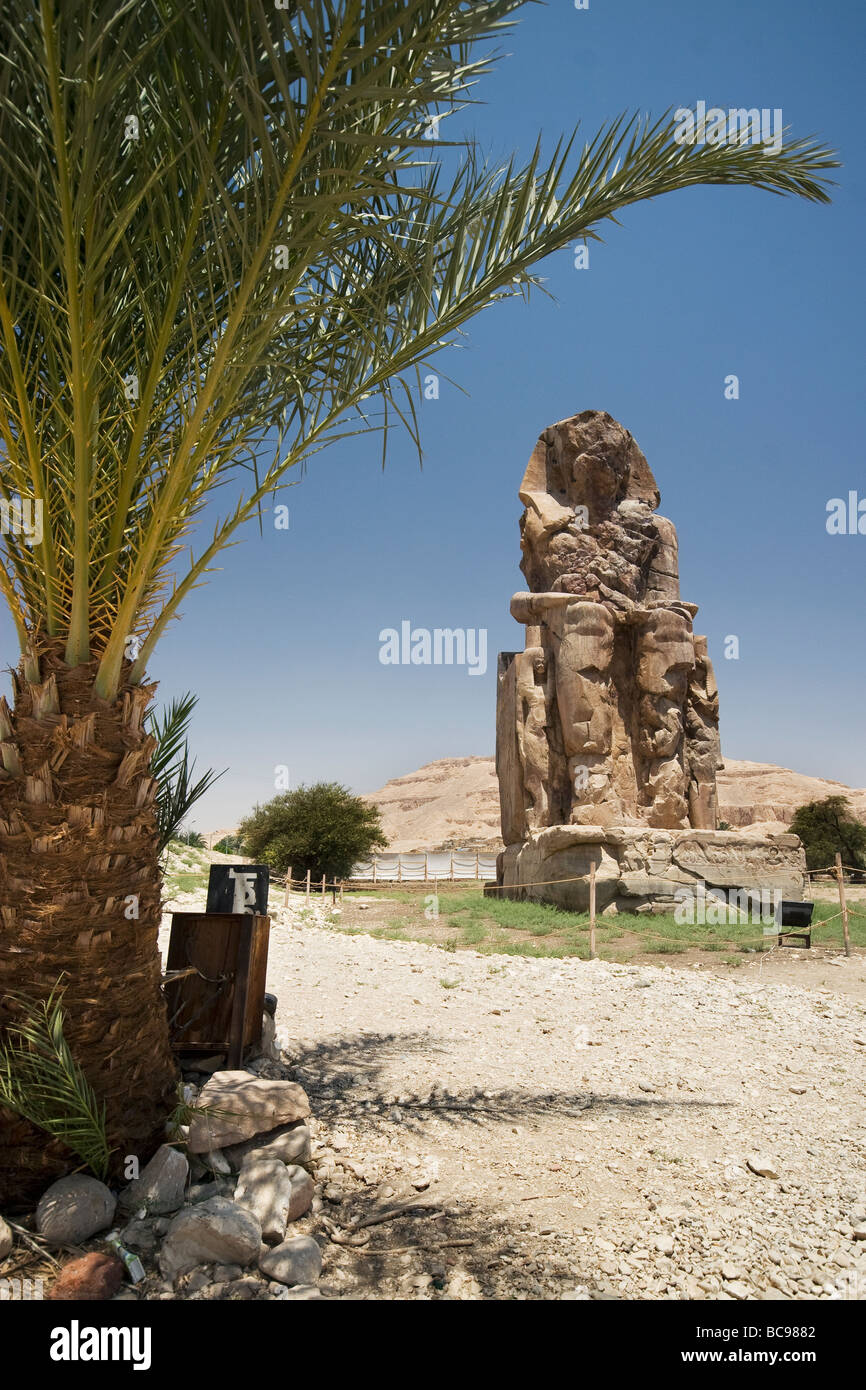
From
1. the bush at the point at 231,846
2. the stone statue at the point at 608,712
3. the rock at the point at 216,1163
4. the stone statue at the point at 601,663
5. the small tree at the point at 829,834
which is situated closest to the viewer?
the rock at the point at 216,1163

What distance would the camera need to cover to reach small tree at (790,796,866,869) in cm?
2616

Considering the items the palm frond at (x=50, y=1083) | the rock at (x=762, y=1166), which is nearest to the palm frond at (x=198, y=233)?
the palm frond at (x=50, y=1083)

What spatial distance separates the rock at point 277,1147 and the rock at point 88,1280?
86 centimetres

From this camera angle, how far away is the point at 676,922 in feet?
36.2

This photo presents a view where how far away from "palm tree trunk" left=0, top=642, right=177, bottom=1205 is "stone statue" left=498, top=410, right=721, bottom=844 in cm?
997

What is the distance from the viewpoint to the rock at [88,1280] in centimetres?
240

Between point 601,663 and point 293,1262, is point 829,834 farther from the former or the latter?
point 293,1262

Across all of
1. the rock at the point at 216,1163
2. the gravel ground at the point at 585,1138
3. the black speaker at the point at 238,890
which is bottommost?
the gravel ground at the point at 585,1138

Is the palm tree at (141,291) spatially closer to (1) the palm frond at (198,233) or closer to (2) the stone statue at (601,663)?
(1) the palm frond at (198,233)

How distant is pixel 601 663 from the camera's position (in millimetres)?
13008

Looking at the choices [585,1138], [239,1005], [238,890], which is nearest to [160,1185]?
[239,1005]
